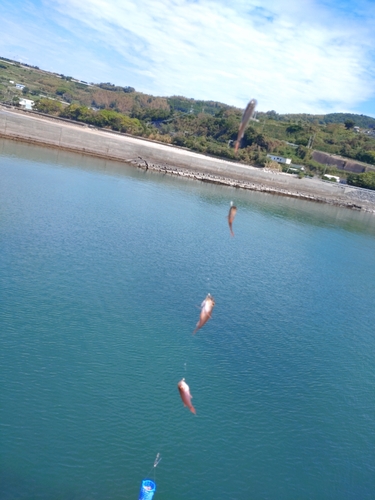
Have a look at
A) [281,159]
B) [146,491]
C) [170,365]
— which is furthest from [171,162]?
[146,491]

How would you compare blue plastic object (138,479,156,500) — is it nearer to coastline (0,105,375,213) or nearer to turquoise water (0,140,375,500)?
turquoise water (0,140,375,500)

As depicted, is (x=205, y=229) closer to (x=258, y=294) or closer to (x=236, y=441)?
(x=258, y=294)

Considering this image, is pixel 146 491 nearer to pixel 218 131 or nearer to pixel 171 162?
pixel 171 162

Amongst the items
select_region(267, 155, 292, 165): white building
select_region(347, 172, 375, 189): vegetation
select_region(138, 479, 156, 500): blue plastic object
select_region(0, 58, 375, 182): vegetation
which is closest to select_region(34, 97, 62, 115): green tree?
select_region(0, 58, 375, 182): vegetation

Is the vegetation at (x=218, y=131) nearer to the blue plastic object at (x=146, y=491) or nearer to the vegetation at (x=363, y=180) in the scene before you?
the vegetation at (x=363, y=180)

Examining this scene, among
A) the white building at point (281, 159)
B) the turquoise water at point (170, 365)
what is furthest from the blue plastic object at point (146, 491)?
the white building at point (281, 159)

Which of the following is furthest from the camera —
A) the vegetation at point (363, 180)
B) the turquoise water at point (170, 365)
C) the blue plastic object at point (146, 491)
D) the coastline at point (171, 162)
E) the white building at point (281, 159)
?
the white building at point (281, 159)

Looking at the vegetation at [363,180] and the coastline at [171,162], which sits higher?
Answer: the vegetation at [363,180]
